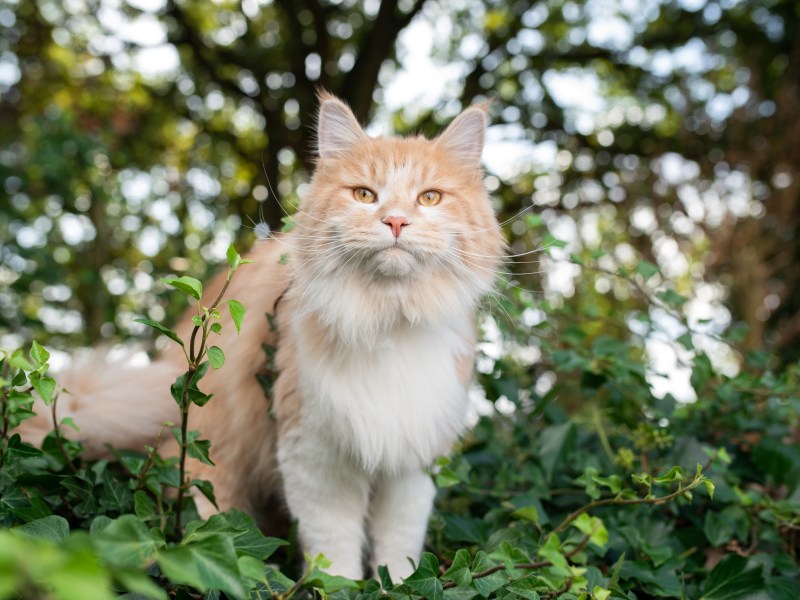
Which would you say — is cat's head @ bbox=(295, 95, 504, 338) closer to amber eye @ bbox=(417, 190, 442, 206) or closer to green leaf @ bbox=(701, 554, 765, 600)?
amber eye @ bbox=(417, 190, 442, 206)

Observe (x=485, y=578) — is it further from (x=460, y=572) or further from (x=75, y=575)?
(x=75, y=575)

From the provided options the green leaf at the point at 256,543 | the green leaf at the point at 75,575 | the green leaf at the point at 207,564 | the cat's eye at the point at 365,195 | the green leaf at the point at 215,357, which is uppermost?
the cat's eye at the point at 365,195

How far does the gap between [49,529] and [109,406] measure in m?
0.90

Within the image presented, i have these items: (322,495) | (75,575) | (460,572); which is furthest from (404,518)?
(75,575)

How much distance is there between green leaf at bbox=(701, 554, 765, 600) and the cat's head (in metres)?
0.85

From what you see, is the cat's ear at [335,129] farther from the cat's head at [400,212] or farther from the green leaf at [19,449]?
the green leaf at [19,449]

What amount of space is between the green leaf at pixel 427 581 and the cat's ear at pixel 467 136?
1.10m

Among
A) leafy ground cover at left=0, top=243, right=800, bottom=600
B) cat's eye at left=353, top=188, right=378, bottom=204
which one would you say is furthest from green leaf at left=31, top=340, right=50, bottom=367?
cat's eye at left=353, top=188, right=378, bottom=204

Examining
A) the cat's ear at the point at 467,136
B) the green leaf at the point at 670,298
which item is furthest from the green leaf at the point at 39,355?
the green leaf at the point at 670,298

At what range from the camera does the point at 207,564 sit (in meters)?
0.81

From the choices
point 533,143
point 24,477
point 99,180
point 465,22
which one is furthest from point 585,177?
point 24,477

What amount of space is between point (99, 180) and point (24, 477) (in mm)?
2826

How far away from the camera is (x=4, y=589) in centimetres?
53

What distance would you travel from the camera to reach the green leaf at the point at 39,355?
1188 millimetres
